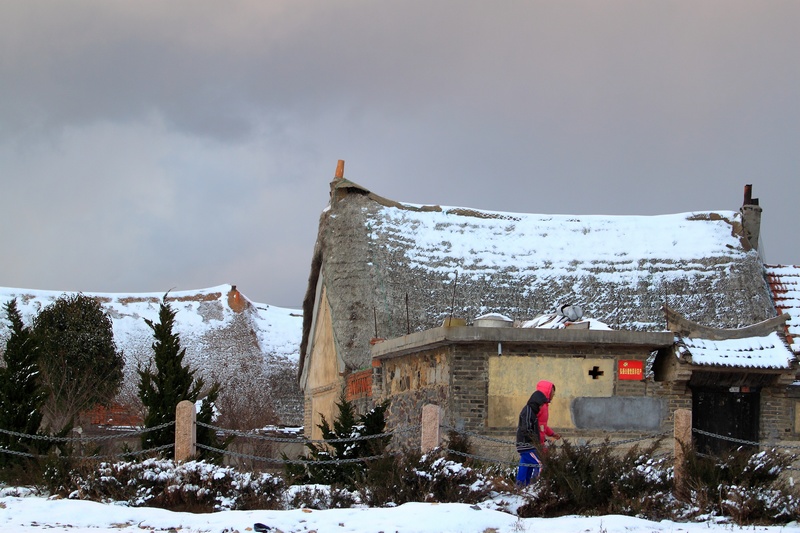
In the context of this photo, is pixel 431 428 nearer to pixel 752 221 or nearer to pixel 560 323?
pixel 560 323

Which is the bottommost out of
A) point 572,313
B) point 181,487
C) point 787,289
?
point 181,487

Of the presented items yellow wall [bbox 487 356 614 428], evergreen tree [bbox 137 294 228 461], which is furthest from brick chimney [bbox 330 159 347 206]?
yellow wall [bbox 487 356 614 428]

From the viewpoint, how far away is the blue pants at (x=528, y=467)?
44.7 feet

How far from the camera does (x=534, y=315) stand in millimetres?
23625

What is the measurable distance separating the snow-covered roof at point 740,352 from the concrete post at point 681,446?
4310mm

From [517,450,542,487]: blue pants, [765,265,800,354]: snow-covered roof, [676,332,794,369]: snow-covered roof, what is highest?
[765,265,800,354]: snow-covered roof

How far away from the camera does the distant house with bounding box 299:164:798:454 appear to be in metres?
17.3

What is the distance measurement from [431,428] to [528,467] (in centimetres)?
136

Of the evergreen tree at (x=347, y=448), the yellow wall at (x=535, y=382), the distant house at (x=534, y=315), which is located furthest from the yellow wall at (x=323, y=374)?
the yellow wall at (x=535, y=382)

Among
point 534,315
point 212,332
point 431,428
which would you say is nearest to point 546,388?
point 431,428

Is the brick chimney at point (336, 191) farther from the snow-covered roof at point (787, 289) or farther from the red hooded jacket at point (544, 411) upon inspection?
the red hooded jacket at point (544, 411)

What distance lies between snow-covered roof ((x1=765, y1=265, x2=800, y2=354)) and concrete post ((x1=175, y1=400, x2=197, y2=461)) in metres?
13.0

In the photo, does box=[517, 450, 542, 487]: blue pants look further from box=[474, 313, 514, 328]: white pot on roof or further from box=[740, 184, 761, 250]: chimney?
box=[740, 184, 761, 250]: chimney

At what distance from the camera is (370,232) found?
2517cm
